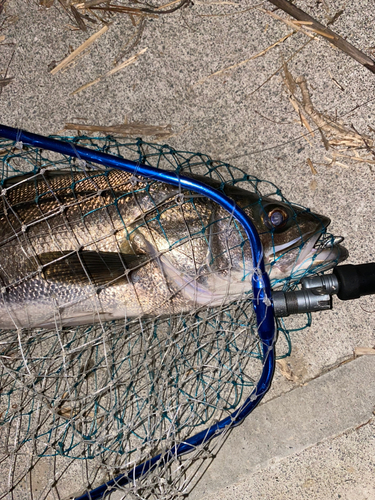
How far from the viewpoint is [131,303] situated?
2.25 meters

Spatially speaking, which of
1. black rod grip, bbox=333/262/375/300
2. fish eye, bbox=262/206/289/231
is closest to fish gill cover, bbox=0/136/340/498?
fish eye, bbox=262/206/289/231

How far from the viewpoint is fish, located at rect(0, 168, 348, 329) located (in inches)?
85.7

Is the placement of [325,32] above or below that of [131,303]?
above

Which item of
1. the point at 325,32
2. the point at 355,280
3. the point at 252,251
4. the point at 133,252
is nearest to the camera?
the point at 252,251

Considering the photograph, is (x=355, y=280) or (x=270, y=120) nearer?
(x=355, y=280)

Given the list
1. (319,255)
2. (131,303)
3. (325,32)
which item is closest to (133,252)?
(131,303)

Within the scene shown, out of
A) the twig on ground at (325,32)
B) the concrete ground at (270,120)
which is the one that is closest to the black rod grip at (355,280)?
the concrete ground at (270,120)

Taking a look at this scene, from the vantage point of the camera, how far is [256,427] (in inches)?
95.8

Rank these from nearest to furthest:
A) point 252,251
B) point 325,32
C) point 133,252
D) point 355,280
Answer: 1. point 252,251
2. point 355,280
3. point 133,252
4. point 325,32

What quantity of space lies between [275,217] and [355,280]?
0.52 m

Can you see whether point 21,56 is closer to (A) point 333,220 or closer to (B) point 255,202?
(B) point 255,202

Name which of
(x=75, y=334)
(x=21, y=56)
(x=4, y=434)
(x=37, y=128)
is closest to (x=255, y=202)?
(x=75, y=334)

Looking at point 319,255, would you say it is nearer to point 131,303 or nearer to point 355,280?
Answer: point 355,280

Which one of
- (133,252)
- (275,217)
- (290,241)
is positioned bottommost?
(290,241)
